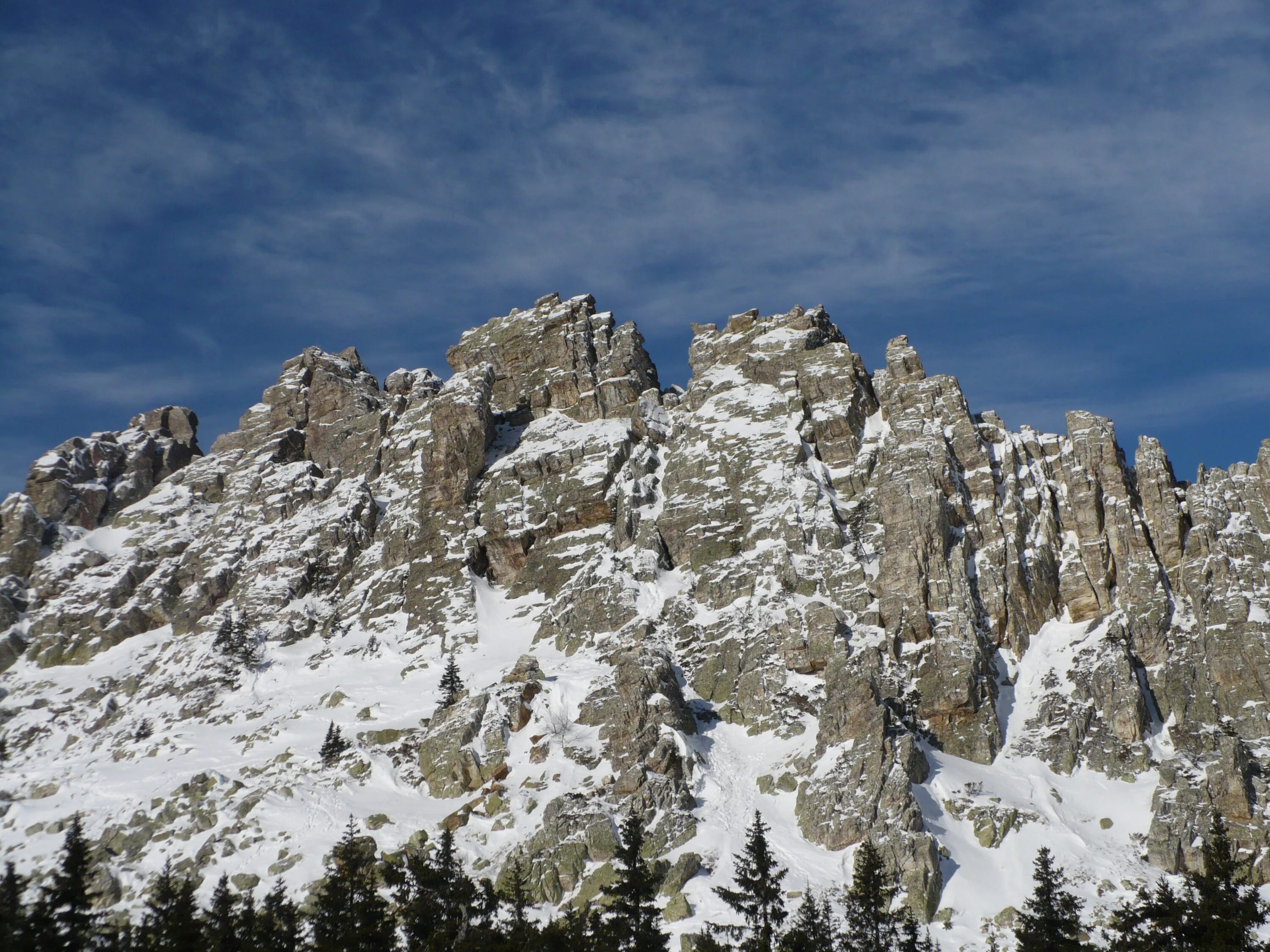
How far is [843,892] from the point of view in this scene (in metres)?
74.0

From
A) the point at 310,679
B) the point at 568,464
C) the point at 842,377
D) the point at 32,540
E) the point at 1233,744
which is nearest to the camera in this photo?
the point at 1233,744

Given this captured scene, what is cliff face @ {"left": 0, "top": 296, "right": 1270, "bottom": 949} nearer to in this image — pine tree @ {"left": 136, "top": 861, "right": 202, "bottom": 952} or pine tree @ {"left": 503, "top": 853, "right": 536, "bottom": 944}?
pine tree @ {"left": 503, "top": 853, "right": 536, "bottom": 944}

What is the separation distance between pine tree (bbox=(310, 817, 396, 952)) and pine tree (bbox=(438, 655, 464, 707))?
3513cm

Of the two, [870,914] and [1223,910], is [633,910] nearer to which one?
[870,914]

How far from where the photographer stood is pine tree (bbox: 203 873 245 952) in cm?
5188

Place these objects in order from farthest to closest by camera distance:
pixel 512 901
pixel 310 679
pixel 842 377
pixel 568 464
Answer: pixel 568 464 → pixel 842 377 → pixel 310 679 → pixel 512 901

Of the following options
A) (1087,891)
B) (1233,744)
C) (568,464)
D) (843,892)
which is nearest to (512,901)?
(843,892)

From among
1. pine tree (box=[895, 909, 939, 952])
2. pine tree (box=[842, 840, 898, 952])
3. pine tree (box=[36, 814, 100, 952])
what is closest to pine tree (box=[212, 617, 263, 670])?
pine tree (box=[36, 814, 100, 952])

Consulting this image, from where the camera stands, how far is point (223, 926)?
5731 centimetres

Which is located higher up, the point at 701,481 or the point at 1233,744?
the point at 701,481

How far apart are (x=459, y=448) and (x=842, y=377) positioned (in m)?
46.1

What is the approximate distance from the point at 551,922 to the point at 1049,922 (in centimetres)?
2371

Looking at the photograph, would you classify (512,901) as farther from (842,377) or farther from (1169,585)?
(842,377)

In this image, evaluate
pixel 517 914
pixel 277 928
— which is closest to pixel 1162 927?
pixel 517 914
